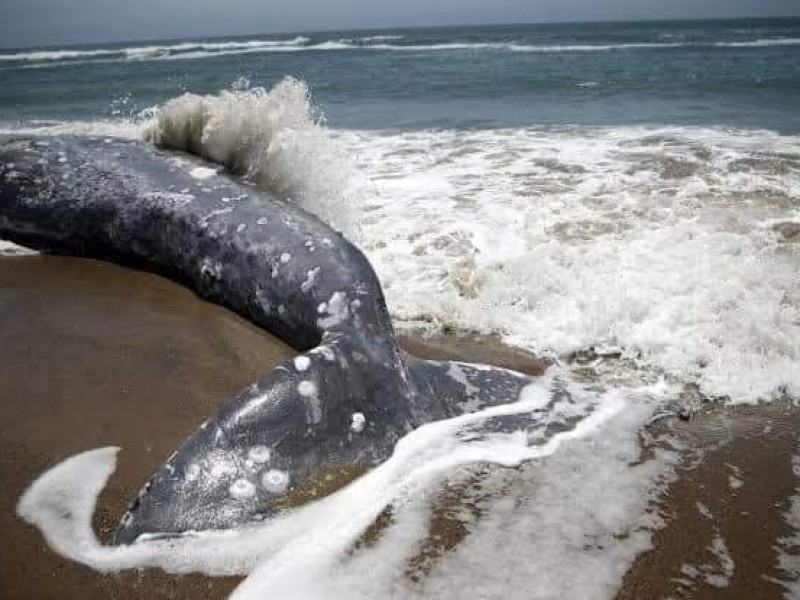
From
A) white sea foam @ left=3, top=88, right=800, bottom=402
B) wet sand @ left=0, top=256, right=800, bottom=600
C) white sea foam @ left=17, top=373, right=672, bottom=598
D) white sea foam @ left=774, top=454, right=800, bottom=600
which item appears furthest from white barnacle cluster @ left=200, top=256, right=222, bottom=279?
white sea foam @ left=774, top=454, right=800, bottom=600

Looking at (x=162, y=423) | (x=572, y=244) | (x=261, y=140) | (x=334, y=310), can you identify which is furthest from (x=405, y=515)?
(x=572, y=244)

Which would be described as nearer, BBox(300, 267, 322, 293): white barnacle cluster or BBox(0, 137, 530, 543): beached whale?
BBox(0, 137, 530, 543): beached whale

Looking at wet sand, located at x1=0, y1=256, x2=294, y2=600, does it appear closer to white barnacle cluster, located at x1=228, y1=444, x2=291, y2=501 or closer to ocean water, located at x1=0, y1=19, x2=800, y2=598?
ocean water, located at x1=0, y1=19, x2=800, y2=598

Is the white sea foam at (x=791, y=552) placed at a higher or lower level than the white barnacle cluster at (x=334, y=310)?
lower

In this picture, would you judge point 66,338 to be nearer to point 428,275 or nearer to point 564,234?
point 428,275

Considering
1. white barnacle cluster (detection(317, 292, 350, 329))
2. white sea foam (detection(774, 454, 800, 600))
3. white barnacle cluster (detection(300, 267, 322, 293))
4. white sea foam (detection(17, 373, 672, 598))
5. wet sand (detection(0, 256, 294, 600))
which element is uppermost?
white barnacle cluster (detection(300, 267, 322, 293))

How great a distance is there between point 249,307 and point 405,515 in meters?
1.57

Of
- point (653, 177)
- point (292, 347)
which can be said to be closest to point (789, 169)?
point (653, 177)

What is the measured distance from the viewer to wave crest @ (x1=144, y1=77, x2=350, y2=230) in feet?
13.0

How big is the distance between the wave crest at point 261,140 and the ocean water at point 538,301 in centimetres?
Result: 1

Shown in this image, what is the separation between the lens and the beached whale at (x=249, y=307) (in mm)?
2031

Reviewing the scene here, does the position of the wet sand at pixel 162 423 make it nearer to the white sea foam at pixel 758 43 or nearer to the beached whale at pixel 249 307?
the beached whale at pixel 249 307

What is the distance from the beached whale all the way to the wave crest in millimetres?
210

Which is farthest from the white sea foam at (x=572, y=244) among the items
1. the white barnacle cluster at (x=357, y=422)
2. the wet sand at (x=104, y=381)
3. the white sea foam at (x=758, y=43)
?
the white sea foam at (x=758, y=43)
